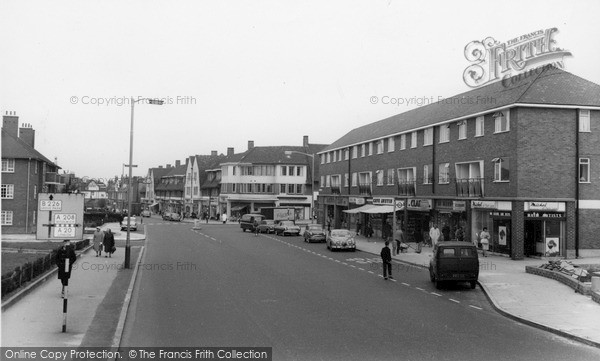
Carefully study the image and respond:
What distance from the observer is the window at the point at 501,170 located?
29266 millimetres

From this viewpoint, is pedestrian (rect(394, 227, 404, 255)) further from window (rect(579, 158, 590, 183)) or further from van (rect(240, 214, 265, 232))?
van (rect(240, 214, 265, 232))

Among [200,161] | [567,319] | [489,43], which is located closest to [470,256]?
[567,319]

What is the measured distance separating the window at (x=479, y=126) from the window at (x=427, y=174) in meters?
6.28

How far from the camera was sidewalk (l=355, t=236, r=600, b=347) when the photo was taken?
41.5 ft

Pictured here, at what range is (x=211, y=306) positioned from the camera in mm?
15078

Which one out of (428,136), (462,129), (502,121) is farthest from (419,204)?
(502,121)

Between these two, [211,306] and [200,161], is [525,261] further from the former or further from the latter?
[200,161]

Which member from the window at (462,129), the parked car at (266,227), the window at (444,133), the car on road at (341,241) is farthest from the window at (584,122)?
the parked car at (266,227)

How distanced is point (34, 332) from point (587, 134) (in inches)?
1055

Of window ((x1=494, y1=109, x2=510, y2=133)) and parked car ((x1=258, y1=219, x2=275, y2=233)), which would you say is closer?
window ((x1=494, y1=109, x2=510, y2=133))

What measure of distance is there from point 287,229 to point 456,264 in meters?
30.7

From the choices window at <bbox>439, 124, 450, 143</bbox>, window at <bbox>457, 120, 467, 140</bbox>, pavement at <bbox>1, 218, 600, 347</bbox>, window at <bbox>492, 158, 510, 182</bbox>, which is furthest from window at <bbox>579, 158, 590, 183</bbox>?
window at <bbox>439, 124, 450, 143</bbox>

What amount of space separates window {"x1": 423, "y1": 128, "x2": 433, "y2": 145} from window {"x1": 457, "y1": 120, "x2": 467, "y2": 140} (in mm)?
3814

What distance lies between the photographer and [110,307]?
14695 mm
